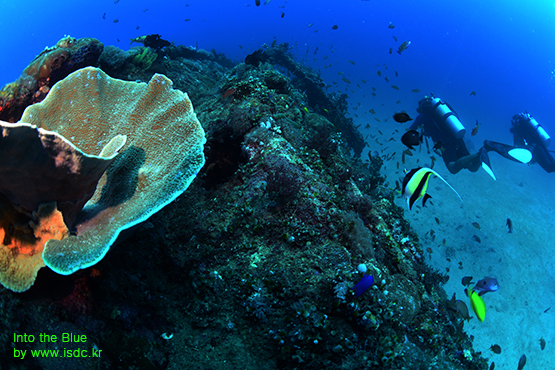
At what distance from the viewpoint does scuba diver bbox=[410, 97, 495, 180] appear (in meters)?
10.3

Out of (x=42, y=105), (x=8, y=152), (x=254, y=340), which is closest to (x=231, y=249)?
(x=254, y=340)

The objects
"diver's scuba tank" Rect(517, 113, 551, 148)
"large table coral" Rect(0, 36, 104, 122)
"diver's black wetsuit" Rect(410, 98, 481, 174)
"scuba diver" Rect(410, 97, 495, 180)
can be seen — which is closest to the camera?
"large table coral" Rect(0, 36, 104, 122)

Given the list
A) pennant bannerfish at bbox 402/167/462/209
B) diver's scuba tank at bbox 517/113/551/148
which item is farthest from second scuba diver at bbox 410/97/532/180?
pennant bannerfish at bbox 402/167/462/209

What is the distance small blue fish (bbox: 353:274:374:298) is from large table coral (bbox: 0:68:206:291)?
218cm

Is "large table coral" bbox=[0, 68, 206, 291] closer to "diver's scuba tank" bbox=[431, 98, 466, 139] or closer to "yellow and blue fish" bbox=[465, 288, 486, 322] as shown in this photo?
"yellow and blue fish" bbox=[465, 288, 486, 322]

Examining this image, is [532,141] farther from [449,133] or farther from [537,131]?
[449,133]

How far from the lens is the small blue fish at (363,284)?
2.63m

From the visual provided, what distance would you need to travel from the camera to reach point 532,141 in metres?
13.4

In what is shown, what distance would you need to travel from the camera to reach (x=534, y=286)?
10328mm

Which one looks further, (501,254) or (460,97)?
(460,97)

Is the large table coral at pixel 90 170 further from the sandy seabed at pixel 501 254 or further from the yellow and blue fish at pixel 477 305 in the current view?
the sandy seabed at pixel 501 254

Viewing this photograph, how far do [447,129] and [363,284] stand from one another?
11266 mm

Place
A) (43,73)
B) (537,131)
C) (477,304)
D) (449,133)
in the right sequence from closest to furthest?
1. (477,304)
2. (43,73)
3. (449,133)
4. (537,131)

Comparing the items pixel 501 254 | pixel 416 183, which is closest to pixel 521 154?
pixel 501 254
